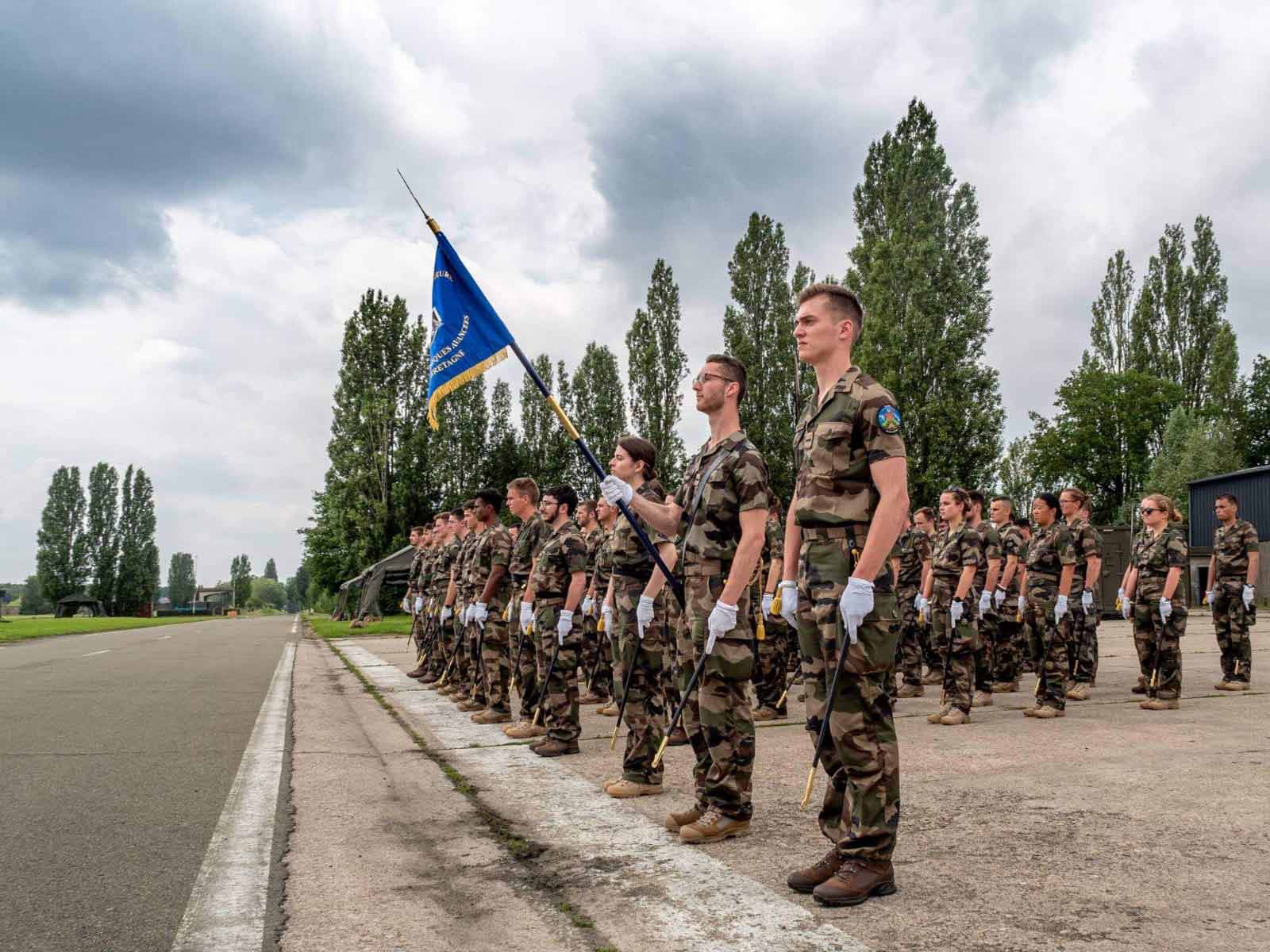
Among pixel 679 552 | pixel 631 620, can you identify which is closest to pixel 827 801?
pixel 679 552

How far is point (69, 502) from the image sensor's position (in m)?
88.1

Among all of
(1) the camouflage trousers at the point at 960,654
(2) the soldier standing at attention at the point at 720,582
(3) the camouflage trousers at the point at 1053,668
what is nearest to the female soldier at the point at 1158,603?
(3) the camouflage trousers at the point at 1053,668

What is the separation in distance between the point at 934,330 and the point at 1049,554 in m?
23.2

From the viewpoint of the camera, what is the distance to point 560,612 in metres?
6.81

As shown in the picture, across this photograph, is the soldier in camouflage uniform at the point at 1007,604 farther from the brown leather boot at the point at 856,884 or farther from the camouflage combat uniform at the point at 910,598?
the brown leather boot at the point at 856,884

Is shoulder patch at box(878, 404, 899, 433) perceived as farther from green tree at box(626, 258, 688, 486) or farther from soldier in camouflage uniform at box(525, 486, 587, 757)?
green tree at box(626, 258, 688, 486)

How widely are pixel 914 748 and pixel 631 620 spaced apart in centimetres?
222

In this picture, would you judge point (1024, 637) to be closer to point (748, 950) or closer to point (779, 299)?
point (748, 950)

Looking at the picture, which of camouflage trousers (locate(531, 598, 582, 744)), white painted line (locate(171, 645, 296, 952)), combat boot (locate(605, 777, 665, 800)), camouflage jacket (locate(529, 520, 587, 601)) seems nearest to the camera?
white painted line (locate(171, 645, 296, 952))

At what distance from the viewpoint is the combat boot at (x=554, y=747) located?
618 cm

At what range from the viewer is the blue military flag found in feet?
19.6

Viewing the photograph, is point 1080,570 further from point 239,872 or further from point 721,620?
point 239,872

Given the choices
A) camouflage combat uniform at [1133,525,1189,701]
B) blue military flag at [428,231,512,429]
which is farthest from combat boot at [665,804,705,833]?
camouflage combat uniform at [1133,525,1189,701]

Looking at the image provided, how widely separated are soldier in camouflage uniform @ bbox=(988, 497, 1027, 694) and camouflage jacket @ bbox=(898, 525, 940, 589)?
802mm
